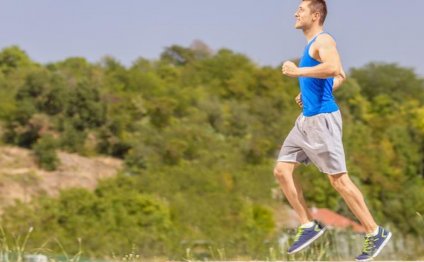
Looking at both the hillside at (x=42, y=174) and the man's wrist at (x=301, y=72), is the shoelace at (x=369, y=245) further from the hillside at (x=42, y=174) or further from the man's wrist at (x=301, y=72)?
the hillside at (x=42, y=174)

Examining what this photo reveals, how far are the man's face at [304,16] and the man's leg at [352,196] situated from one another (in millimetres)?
943

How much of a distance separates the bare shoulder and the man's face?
153 millimetres

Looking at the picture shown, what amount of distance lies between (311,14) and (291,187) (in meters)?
1.09

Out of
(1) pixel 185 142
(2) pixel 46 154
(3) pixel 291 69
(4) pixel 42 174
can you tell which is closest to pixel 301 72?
(3) pixel 291 69

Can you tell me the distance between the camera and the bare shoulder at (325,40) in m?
5.82

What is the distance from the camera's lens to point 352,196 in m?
6.01

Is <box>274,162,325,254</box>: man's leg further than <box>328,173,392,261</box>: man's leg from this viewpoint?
Yes

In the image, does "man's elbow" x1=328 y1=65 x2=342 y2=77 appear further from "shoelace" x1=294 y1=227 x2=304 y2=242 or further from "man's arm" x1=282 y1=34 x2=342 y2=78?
"shoelace" x1=294 y1=227 x2=304 y2=242

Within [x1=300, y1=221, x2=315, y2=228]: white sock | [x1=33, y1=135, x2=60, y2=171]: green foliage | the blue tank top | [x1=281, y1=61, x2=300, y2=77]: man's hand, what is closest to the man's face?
the blue tank top

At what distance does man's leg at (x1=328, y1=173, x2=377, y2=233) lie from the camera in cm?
599

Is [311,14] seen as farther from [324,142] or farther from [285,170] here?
[285,170]

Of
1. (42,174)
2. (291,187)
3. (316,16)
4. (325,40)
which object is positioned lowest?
(42,174)

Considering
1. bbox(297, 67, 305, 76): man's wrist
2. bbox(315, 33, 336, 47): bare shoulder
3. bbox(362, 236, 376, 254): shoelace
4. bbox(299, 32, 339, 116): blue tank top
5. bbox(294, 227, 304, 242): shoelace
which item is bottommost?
bbox(362, 236, 376, 254): shoelace

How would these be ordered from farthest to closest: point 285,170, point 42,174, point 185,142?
point 185,142 < point 42,174 < point 285,170
